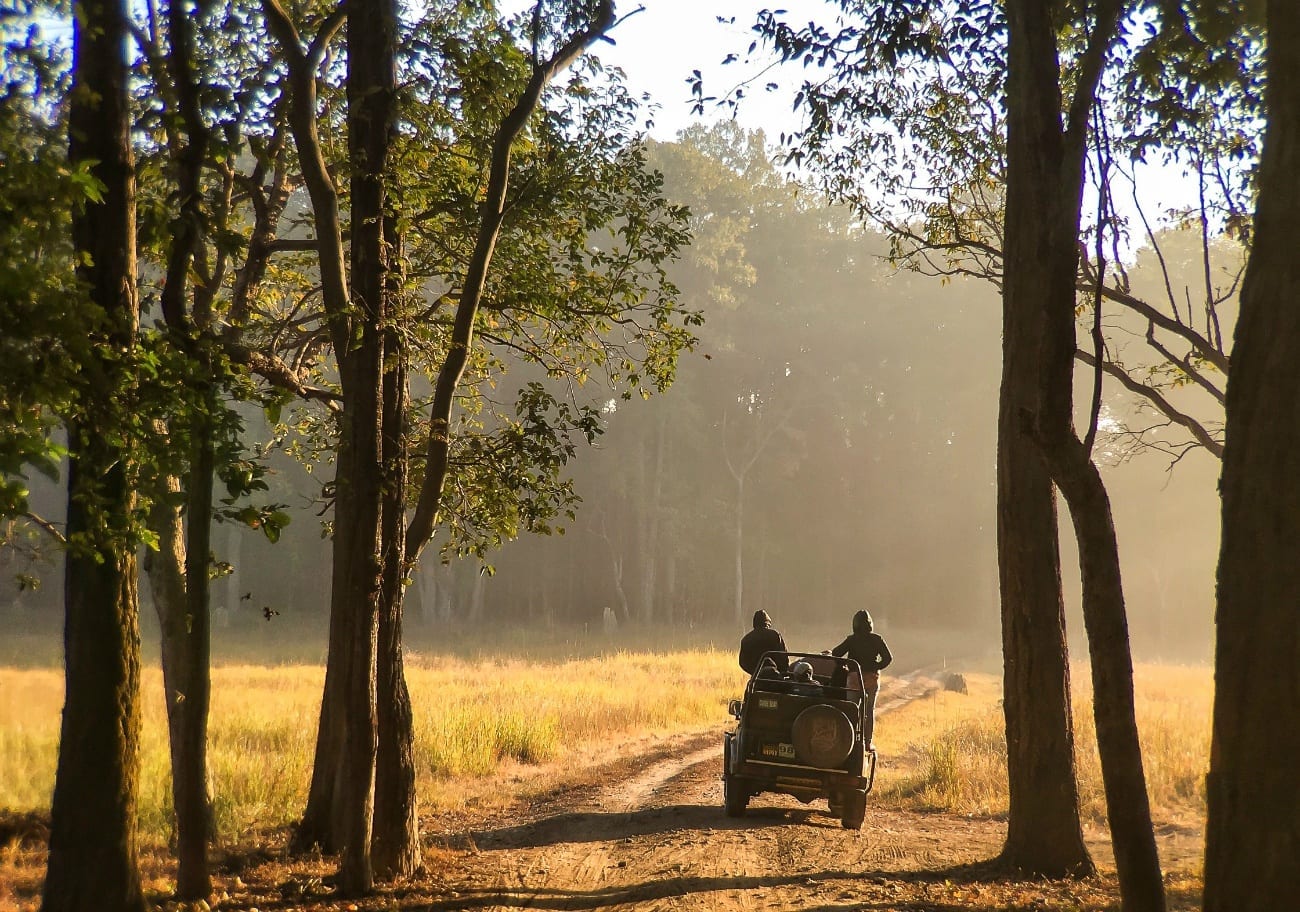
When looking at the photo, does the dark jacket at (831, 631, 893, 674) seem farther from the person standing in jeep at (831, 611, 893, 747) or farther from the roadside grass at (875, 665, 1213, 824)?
the roadside grass at (875, 665, 1213, 824)

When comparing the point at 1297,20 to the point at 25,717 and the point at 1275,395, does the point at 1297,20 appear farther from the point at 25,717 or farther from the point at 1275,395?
the point at 25,717

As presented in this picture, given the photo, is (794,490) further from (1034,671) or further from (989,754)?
(1034,671)

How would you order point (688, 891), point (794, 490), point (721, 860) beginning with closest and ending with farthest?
point (688, 891) → point (721, 860) → point (794, 490)

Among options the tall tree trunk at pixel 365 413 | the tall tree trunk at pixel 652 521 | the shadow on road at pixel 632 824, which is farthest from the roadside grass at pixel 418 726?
the tall tree trunk at pixel 652 521

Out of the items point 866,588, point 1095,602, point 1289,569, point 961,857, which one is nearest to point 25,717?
point 961,857

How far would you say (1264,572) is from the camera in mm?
4777

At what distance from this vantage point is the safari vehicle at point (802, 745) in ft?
35.5

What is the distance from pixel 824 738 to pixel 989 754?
6950mm

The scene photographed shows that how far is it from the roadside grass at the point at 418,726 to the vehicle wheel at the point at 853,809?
15.6ft

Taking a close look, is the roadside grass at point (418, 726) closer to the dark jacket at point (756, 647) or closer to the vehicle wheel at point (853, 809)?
the dark jacket at point (756, 647)

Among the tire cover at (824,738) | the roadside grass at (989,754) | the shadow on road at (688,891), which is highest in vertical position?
the tire cover at (824,738)

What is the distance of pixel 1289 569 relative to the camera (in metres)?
4.70

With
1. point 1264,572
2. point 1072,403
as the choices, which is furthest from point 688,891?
point 1264,572

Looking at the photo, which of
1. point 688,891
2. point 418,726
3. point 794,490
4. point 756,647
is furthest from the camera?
point 794,490
